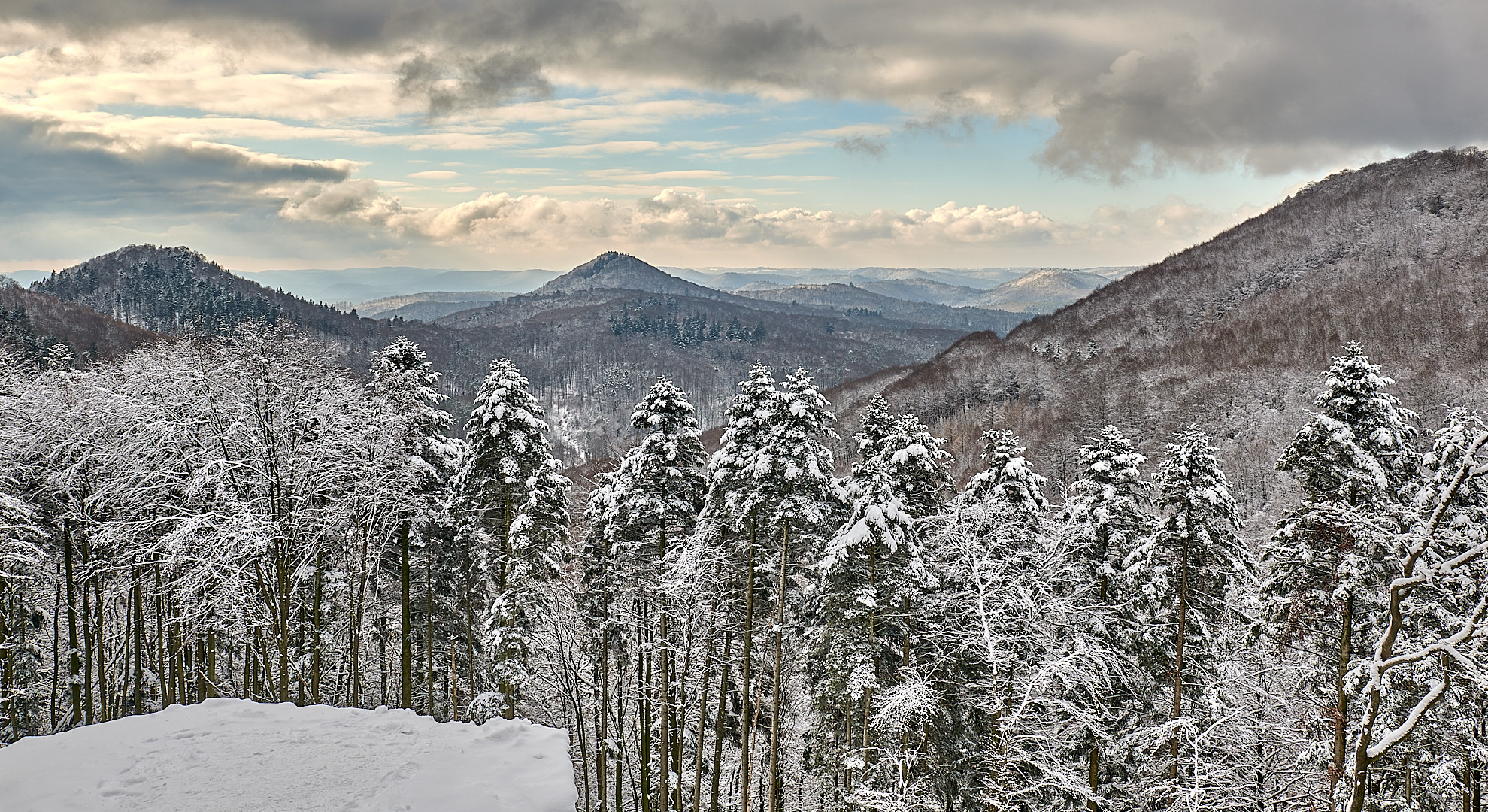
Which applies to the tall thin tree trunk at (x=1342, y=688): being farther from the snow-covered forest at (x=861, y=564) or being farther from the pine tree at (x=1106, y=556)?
the pine tree at (x=1106, y=556)

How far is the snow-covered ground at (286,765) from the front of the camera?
→ 28.0ft

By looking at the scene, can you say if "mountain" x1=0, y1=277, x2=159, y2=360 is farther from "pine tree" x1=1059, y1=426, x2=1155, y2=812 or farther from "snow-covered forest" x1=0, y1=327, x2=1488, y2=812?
"pine tree" x1=1059, y1=426, x2=1155, y2=812

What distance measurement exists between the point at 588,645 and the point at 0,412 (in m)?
16.6

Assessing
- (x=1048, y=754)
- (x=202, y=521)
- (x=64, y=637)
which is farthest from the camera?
(x=64, y=637)

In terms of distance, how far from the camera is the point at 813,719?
22.6 meters

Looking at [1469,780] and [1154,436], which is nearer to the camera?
[1469,780]

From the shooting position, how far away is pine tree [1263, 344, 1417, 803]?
1341 centimetres

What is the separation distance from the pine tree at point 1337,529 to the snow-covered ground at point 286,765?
13.4 meters

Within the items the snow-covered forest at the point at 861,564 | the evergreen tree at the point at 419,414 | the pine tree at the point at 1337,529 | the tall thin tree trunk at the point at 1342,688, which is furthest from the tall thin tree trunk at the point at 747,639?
the tall thin tree trunk at the point at 1342,688

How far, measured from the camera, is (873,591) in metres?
16.3

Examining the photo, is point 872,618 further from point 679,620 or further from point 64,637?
point 64,637

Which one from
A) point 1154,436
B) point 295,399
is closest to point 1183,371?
point 1154,436

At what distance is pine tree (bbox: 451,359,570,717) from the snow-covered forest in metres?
0.10

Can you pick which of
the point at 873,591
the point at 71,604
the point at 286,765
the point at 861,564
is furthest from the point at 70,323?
the point at 873,591
